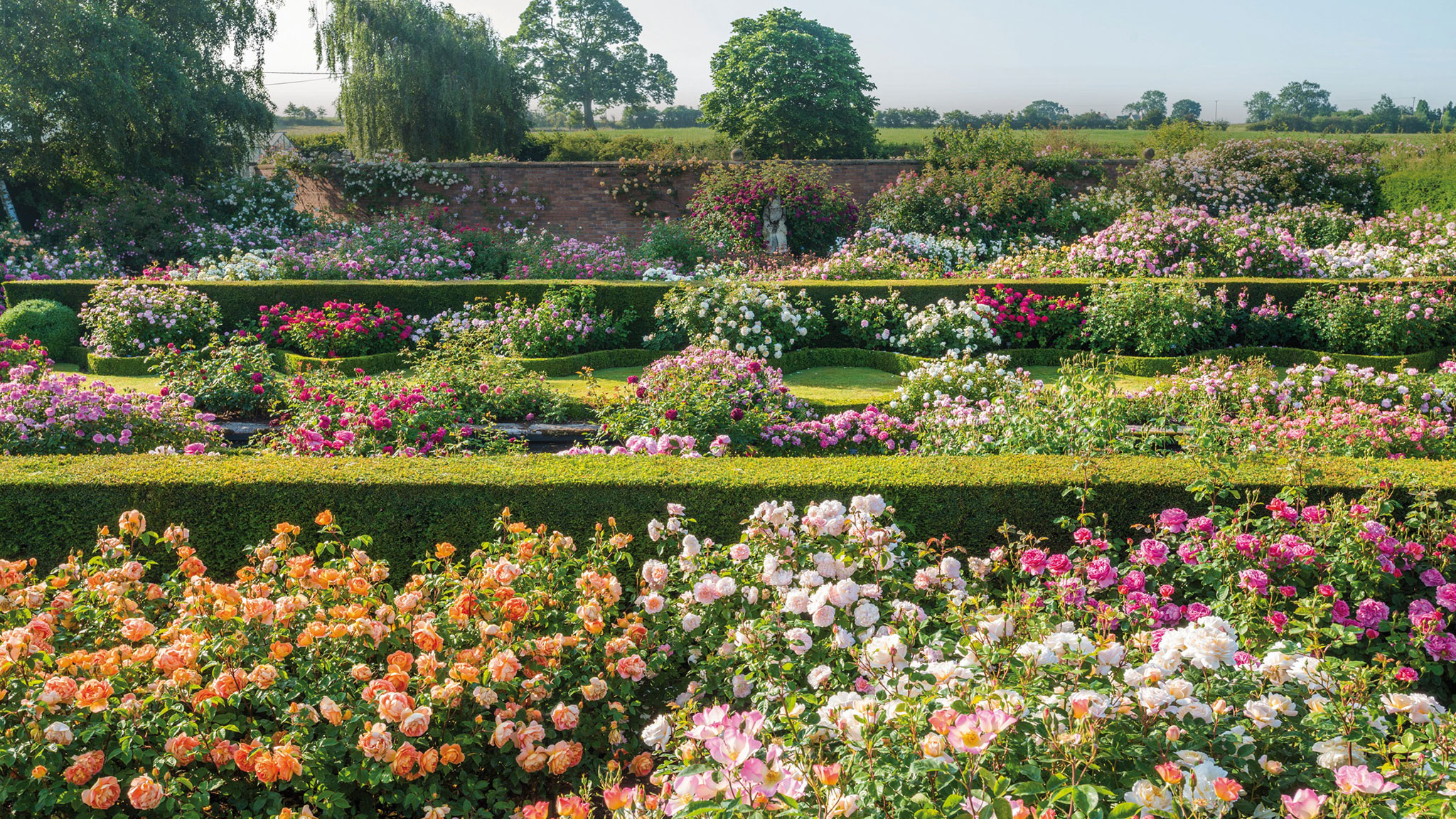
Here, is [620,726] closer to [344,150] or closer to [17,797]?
[17,797]

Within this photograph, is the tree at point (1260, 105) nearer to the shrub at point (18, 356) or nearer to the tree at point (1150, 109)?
the tree at point (1150, 109)

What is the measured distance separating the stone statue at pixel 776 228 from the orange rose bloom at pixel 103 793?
14502 mm

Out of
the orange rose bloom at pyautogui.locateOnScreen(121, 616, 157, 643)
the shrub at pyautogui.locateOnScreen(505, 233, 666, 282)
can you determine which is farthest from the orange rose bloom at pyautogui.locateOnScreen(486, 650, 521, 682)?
the shrub at pyautogui.locateOnScreen(505, 233, 666, 282)

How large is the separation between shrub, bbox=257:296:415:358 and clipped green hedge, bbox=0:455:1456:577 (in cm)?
556

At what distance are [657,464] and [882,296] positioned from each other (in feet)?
20.8

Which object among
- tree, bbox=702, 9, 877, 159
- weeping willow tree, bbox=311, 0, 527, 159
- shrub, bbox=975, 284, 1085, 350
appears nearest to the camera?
shrub, bbox=975, 284, 1085, 350

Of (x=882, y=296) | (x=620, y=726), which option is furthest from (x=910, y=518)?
(x=882, y=296)

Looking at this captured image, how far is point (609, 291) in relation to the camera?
391 inches

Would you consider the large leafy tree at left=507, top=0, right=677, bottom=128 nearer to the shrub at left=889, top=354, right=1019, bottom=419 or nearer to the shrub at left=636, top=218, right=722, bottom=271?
the shrub at left=636, top=218, right=722, bottom=271

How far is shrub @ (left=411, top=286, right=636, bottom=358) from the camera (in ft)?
31.0

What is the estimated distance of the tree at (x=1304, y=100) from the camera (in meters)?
53.7

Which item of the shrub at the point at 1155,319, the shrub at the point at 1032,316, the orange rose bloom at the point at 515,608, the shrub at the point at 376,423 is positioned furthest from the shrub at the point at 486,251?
Result: the orange rose bloom at the point at 515,608

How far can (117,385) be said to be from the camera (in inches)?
346

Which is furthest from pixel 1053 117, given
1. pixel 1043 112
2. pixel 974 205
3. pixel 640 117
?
pixel 974 205
